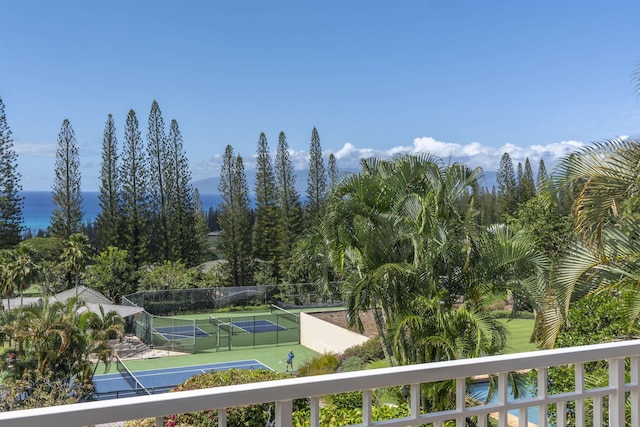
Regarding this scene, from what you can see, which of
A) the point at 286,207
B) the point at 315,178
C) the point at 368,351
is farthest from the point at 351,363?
the point at 315,178

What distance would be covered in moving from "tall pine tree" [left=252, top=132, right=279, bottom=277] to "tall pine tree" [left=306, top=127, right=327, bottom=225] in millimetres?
2035

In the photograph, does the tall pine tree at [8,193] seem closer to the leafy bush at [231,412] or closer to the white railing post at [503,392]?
the leafy bush at [231,412]

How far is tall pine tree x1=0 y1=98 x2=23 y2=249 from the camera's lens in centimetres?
2598

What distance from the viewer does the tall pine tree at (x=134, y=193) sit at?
93.2ft

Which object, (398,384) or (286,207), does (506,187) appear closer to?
(286,207)

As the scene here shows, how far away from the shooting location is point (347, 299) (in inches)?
264

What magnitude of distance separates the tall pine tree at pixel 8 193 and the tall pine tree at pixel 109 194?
11.4 feet

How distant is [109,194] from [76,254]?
316 cm

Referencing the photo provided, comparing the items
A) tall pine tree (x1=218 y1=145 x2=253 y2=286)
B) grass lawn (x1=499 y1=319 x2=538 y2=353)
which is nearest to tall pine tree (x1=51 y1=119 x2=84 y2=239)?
tall pine tree (x1=218 y1=145 x2=253 y2=286)

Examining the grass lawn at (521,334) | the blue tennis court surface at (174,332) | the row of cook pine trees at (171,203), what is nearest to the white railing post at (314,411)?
the grass lawn at (521,334)

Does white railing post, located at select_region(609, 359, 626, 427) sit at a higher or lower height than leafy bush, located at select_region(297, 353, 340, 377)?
higher

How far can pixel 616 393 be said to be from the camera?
1.49 metres

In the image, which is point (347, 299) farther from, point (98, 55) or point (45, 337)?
point (98, 55)

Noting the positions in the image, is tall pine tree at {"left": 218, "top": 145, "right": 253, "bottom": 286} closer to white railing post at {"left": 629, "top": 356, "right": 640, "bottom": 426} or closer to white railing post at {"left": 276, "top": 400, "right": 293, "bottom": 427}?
white railing post at {"left": 629, "top": 356, "right": 640, "bottom": 426}
